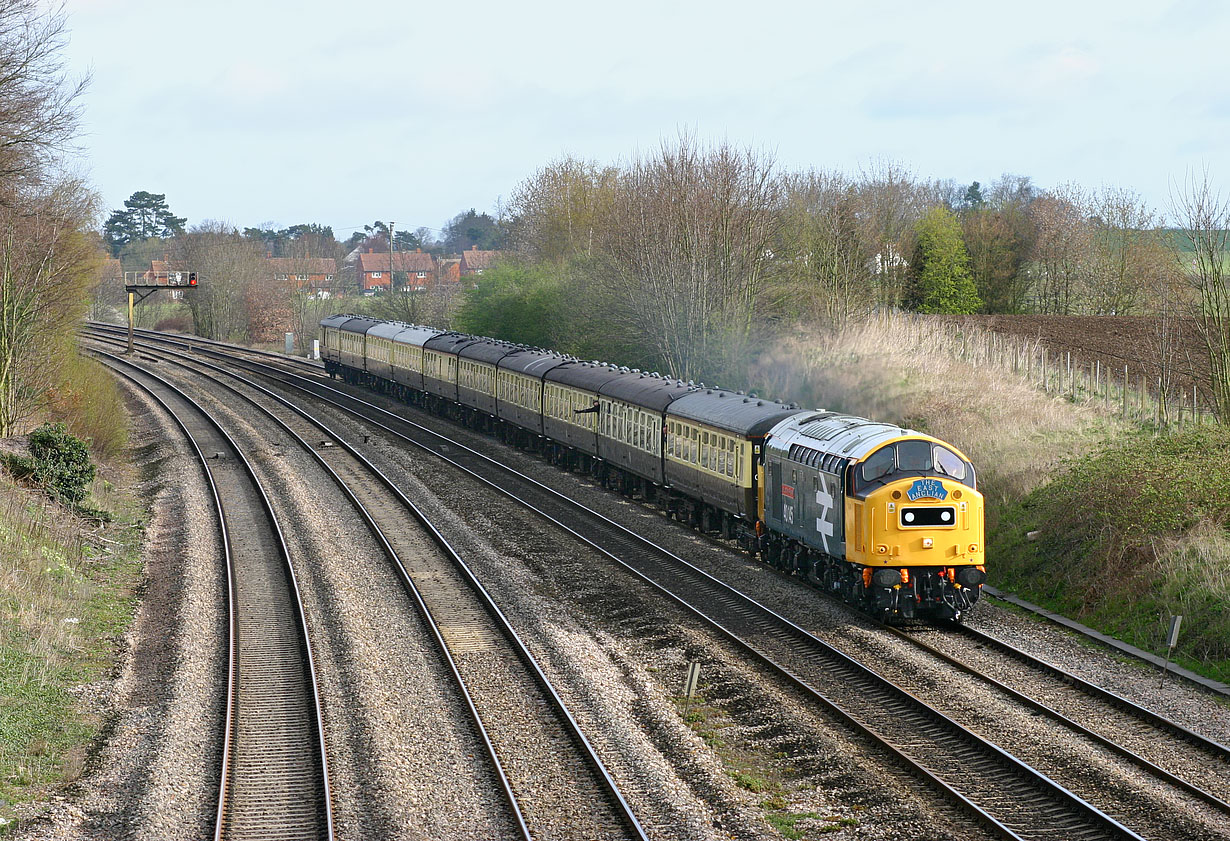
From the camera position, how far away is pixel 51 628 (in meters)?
19.2

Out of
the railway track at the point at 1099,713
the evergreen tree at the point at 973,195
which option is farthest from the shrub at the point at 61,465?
the evergreen tree at the point at 973,195

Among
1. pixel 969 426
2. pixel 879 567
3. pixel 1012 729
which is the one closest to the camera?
pixel 1012 729

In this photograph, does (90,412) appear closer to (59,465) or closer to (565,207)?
(59,465)

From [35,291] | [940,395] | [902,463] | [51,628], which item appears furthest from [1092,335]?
[51,628]

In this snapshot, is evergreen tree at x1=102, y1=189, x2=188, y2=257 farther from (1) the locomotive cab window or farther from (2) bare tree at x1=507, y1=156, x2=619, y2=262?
(1) the locomotive cab window

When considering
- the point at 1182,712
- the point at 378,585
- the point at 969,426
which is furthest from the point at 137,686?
the point at 969,426

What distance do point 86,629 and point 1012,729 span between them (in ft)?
48.7

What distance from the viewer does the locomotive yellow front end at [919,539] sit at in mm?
19328

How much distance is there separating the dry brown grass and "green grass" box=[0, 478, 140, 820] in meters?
18.4

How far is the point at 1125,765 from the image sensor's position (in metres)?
13.7

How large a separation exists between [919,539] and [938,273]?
46199 millimetres

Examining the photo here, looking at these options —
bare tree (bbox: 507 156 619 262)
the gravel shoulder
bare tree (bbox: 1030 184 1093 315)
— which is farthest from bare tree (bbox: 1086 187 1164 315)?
the gravel shoulder

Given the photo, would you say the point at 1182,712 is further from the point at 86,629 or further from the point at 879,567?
the point at 86,629

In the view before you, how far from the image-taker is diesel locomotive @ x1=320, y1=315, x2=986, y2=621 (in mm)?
19422
